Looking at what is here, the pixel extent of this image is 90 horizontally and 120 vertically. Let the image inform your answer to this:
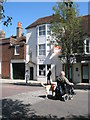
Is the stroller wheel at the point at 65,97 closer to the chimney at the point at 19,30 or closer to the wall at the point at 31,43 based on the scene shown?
the wall at the point at 31,43

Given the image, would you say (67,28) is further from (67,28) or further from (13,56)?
(13,56)

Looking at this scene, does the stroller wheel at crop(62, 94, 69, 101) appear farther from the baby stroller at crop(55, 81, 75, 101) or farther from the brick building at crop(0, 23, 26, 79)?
the brick building at crop(0, 23, 26, 79)

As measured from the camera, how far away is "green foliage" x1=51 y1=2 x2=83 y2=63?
1791 centimetres

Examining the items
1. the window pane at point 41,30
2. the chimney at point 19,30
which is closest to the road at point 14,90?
the window pane at point 41,30

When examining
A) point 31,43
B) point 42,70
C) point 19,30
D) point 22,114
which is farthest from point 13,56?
point 22,114

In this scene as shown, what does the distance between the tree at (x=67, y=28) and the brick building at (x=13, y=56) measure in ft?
38.1

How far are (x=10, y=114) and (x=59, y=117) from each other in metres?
2.00

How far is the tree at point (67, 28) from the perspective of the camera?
58.7ft

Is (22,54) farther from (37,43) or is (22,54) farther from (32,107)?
(32,107)

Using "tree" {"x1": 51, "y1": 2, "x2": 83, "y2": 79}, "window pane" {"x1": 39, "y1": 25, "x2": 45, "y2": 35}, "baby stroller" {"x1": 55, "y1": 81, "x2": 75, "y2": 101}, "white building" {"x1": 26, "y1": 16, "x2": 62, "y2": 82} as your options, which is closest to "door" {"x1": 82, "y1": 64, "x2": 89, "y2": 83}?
"white building" {"x1": 26, "y1": 16, "x2": 62, "y2": 82}

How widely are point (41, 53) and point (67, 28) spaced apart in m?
9.60

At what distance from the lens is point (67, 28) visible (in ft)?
59.1

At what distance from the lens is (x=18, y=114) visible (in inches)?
290

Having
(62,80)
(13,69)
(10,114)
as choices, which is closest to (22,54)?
(13,69)
